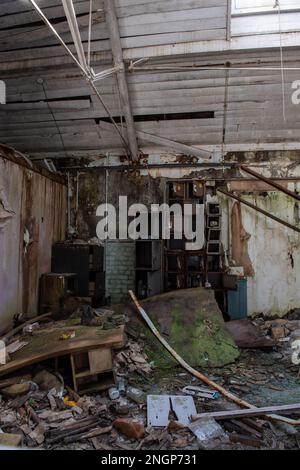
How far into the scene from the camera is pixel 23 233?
4.76 m

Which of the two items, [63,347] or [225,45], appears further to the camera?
[225,45]

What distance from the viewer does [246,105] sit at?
5055 millimetres

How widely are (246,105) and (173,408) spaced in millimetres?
4294

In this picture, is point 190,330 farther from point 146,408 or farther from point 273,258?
point 273,258

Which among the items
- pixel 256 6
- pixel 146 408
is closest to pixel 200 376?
pixel 146 408

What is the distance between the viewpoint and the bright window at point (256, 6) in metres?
4.01

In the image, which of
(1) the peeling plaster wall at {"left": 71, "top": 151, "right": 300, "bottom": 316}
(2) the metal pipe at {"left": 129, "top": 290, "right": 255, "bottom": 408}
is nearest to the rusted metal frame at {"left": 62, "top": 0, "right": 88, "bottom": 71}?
(1) the peeling plaster wall at {"left": 71, "top": 151, "right": 300, "bottom": 316}

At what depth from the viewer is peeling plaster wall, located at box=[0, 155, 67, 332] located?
430cm

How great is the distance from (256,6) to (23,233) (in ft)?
13.9

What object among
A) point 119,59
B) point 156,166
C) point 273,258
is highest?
point 119,59

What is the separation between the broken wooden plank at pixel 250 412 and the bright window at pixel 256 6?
4.35 m

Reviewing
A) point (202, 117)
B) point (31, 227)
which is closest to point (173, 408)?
point (31, 227)

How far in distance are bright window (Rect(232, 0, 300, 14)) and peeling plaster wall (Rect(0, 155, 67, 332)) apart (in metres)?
3.44

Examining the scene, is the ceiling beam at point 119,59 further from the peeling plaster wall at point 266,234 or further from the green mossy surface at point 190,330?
the green mossy surface at point 190,330
